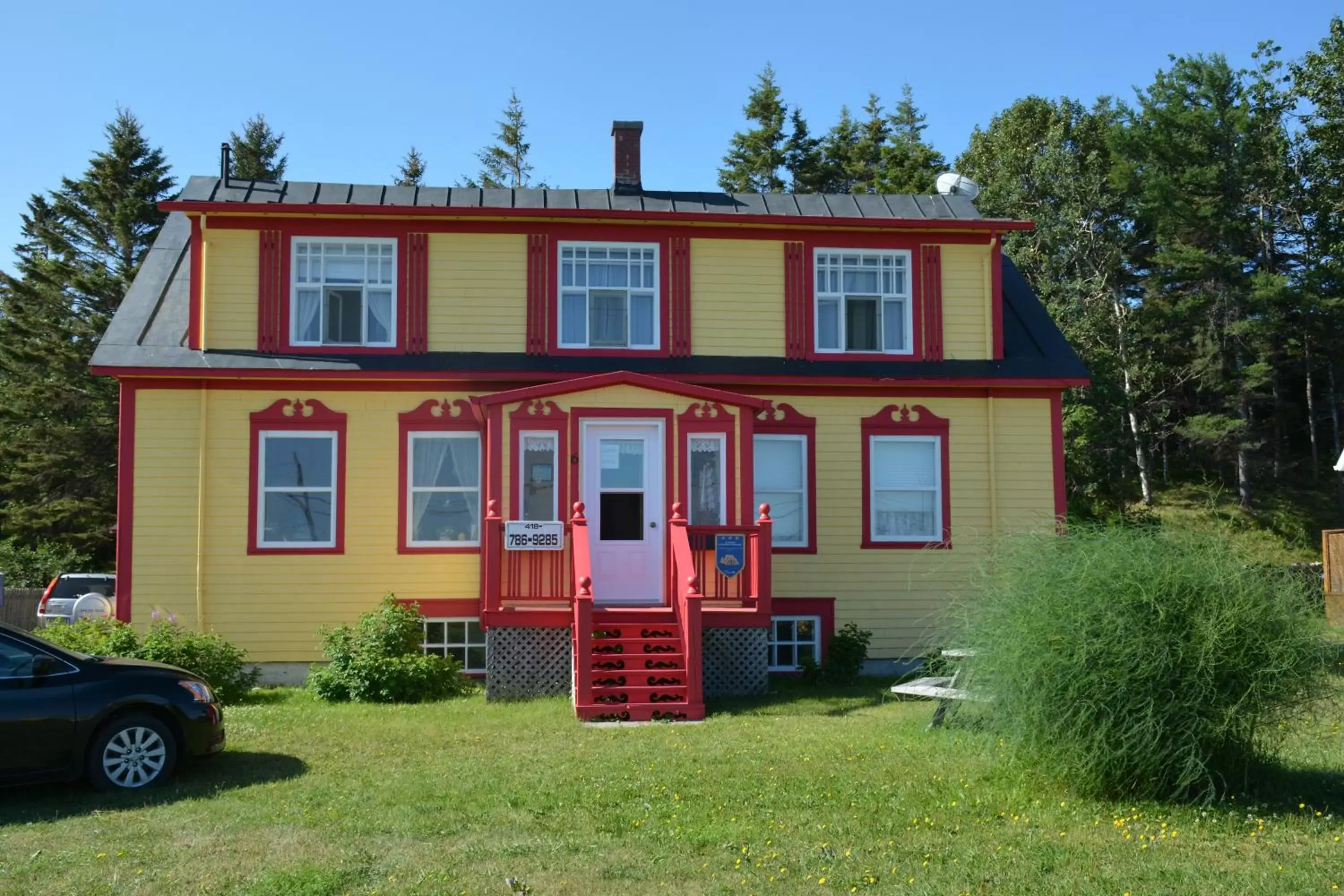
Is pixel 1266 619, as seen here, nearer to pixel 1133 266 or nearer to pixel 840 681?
pixel 840 681

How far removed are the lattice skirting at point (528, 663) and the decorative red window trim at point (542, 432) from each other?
5.11 feet

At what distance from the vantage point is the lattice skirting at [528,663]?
13.6 meters

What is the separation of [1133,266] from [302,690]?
33567 mm

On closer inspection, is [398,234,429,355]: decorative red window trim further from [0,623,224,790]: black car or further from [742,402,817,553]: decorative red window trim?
[0,623,224,790]: black car

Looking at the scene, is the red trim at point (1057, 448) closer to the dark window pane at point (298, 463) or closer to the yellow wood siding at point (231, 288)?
the dark window pane at point (298, 463)

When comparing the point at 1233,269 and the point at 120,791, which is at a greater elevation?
the point at 1233,269

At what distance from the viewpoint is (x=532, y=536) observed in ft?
45.7

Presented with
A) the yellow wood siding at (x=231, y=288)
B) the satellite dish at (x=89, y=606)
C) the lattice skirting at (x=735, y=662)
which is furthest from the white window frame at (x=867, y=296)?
the satellite dish at (x=89, y=606)

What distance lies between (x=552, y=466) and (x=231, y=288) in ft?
16.2

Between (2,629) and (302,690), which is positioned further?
(302,690)

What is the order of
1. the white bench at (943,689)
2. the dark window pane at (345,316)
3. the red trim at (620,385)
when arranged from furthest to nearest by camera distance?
1. the dark window pane at (345,316)
2. the red trim at (620,385)
3. the white bench at (943,689)

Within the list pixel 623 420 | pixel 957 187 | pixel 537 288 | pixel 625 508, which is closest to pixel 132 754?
pixel 625 508

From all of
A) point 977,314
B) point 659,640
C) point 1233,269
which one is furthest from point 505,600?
point 1233,269

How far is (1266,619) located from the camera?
26.4 ft
